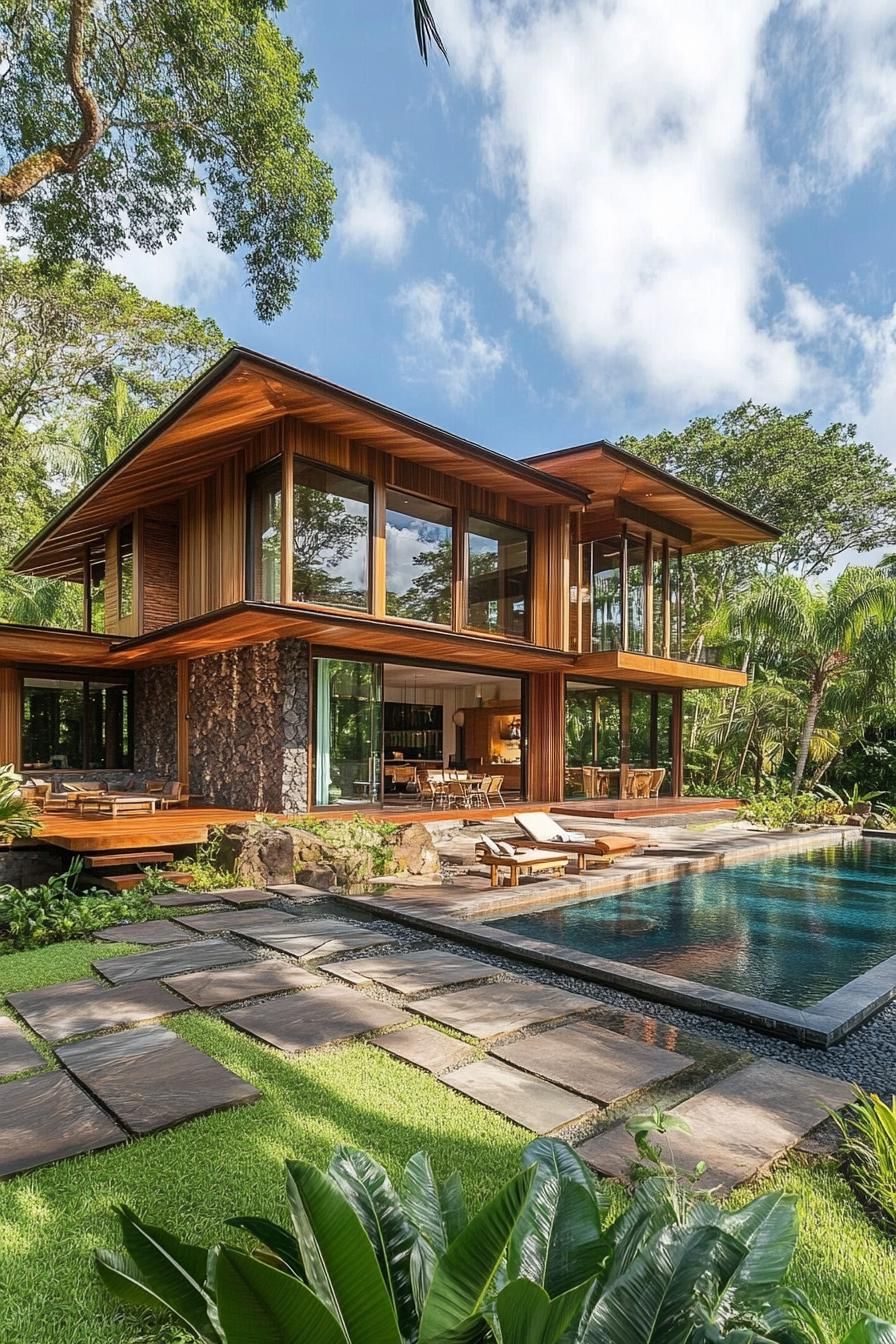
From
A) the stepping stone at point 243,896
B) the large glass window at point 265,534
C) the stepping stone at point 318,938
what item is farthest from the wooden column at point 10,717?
the stepping stone at point 318,938

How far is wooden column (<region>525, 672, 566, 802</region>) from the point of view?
15484 millimetres

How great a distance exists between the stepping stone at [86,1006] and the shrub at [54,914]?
1565mm

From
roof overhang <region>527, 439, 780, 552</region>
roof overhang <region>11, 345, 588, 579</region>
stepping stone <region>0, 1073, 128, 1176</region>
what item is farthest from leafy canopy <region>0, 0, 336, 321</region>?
stepping stone <region>0, 1073, 128, 1176</region>

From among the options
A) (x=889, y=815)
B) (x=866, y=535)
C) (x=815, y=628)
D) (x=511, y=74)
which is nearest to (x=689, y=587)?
(x=866, y=535)

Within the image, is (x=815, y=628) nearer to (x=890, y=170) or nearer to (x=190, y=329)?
(x=890, y=170)

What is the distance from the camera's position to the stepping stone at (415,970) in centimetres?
491

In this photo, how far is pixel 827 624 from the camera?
16.3 meters

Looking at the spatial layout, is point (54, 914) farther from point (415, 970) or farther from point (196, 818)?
point (196, 818)

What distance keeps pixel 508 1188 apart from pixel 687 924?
6212 millimetres

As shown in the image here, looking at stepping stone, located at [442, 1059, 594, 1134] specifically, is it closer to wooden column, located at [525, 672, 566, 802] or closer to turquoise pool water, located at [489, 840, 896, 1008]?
turquoise pool water, located at [489, 840, 896, 1008]

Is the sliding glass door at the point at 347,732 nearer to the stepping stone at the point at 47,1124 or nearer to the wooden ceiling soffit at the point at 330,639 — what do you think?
the wooden ceiling soffit at the point at 330,639

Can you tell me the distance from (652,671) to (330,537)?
709 centimetres

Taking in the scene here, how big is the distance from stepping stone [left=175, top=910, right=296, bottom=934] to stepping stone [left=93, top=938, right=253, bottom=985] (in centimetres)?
45

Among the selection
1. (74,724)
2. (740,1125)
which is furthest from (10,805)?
(74,724)
